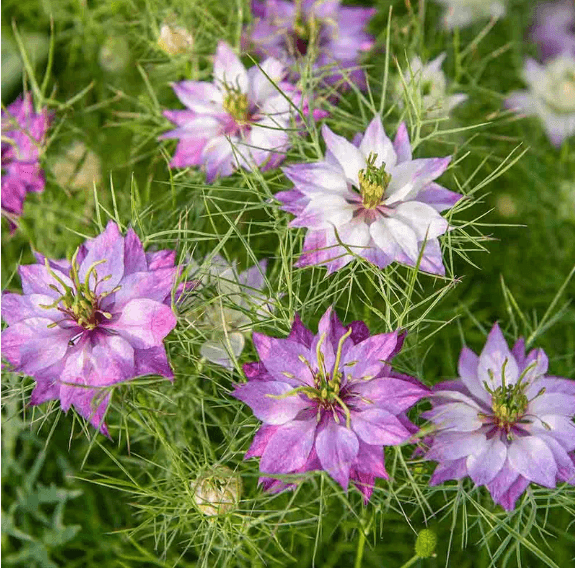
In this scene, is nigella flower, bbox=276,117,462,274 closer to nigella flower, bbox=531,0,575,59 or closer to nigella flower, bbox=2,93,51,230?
nigella flower, bbox=2,93,51,230

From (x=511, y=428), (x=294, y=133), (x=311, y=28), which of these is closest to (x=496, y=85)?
(x=311, y=28)

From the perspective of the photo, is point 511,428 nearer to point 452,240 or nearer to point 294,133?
point 452,240

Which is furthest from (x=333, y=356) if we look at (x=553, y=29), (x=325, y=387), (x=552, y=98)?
(x=553, y=29)

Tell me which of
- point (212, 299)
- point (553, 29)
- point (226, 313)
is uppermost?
point (212, 299)

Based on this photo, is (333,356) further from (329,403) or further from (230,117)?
(230,117)

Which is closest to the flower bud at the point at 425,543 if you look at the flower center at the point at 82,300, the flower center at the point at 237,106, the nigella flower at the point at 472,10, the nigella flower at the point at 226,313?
the nigella flower at the point at 226,313

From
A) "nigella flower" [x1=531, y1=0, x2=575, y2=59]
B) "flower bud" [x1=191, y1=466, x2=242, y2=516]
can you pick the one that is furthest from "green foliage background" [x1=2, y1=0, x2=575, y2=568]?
"nigella flower" [x1=531, y1=0, x2=575, y2=59]
